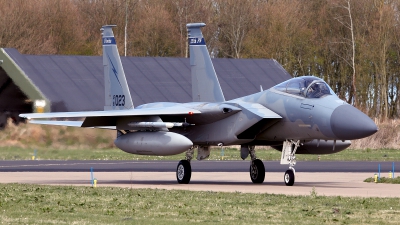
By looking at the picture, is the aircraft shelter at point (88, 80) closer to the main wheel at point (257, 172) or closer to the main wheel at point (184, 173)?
the main wheel at point (184, 173)

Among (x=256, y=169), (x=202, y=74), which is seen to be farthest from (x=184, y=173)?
(x=202, y=74)

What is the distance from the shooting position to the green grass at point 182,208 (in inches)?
493

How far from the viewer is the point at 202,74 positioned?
23.6m

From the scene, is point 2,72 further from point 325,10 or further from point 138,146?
point 325,10

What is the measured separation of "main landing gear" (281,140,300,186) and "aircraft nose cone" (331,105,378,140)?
5.49ft

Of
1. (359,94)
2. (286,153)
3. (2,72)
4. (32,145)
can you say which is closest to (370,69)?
(359,94)

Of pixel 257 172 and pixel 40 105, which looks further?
pixel 40 105

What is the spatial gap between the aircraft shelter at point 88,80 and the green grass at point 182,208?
2225cm

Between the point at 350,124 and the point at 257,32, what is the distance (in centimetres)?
4689

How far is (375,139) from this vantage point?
Result: 43.4 m

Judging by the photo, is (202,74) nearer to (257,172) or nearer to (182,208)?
(257,172)

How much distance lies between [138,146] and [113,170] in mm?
7239

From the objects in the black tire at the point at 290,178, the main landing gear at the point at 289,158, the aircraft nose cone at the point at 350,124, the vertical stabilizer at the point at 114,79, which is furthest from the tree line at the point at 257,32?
the aircraft nose cone at the point at 350,124

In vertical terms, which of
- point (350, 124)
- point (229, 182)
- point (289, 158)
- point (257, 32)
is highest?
point (257, 32)
